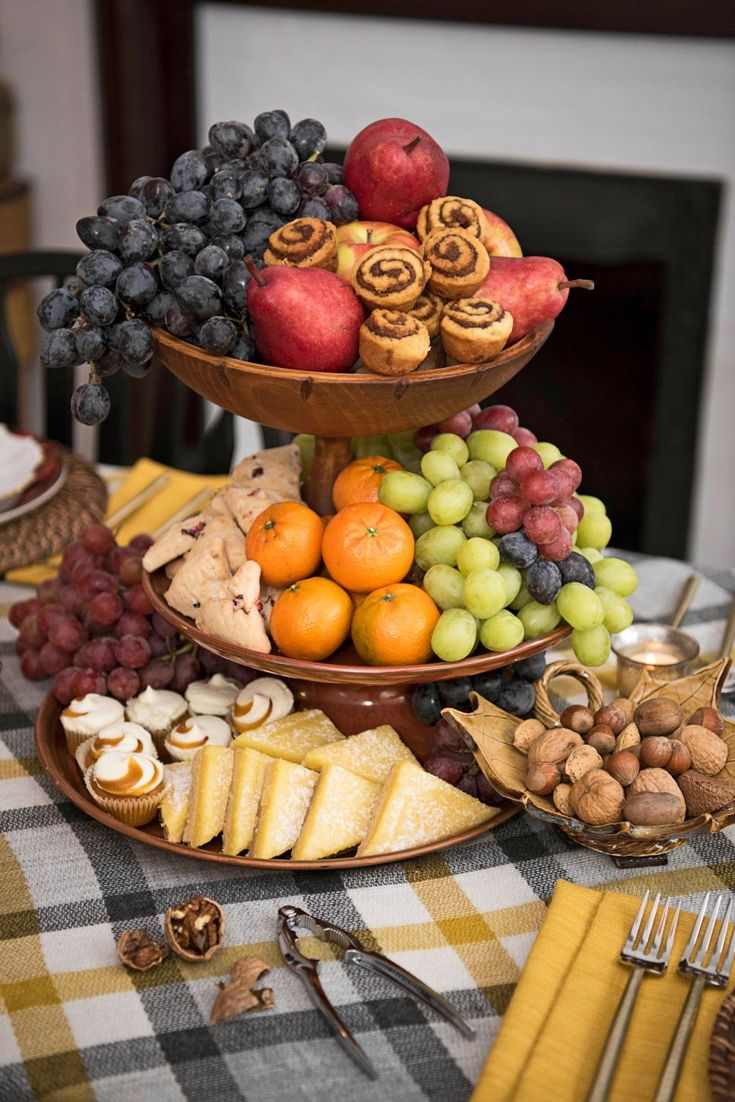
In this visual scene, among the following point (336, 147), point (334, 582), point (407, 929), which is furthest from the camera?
point (336, 147)

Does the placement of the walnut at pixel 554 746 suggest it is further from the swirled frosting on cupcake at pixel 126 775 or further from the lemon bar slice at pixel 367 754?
the swirled frosting on cupcake at pixel 126 775

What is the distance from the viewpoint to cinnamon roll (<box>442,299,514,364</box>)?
0.92 m

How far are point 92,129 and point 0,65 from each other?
0.32 metres

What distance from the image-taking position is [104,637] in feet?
3.78

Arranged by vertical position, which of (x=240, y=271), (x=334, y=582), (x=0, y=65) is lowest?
(x=334, y=582)

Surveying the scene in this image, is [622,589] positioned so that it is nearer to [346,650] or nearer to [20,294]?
[346,650]

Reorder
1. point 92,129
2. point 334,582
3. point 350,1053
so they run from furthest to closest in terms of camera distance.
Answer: point 92,129
point 334,582
point 350,1053

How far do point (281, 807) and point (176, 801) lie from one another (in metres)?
0.09

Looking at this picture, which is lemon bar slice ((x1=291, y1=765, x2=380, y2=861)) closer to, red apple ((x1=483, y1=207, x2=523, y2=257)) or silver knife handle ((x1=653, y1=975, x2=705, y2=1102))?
silver knife handle ((x1=653, y1=975, x2=705, y2=1102))

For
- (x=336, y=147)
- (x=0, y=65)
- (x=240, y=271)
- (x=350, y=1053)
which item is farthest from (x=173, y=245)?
(x=0, y=65)

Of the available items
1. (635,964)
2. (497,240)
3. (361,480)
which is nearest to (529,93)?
(497,240)

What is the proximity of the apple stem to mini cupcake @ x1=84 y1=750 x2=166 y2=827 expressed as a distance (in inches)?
15.9

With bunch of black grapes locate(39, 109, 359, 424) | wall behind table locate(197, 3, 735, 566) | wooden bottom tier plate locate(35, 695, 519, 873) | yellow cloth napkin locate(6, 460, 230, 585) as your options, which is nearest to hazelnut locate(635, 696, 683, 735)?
wooden bottom tier plate locate(35, 695, 519, 873)

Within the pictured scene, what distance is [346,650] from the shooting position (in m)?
1.04
